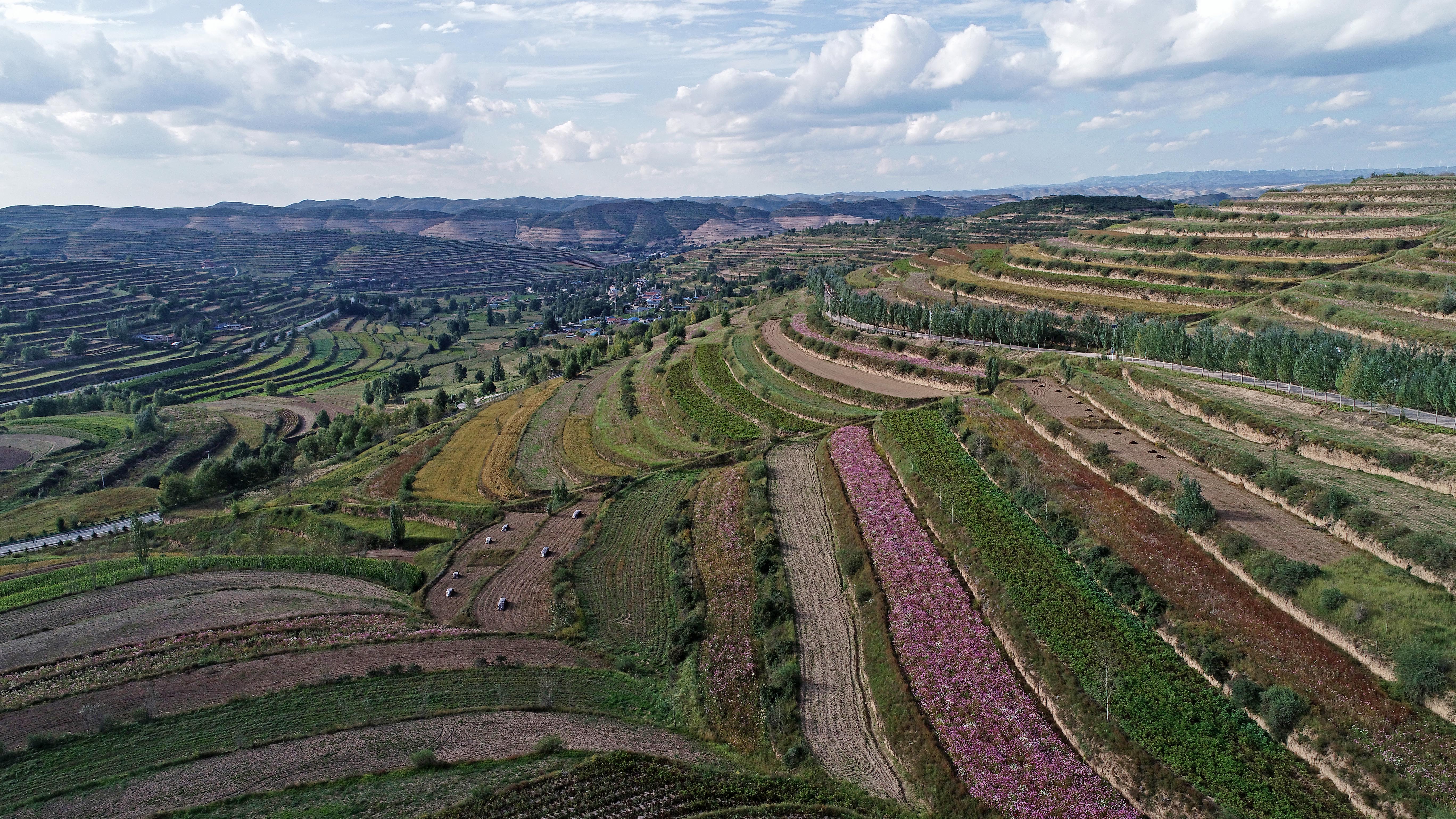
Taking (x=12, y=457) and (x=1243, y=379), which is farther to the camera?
(x=12, y=457)

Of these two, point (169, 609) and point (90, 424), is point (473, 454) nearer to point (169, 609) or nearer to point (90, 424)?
point (169, 609)

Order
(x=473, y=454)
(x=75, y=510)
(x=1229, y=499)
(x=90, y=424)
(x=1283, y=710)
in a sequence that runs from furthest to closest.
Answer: (x=90, y=424) < (x=75, y=510) < (x=473, y=454) < (x=1229, y=499) < (x=1283, y=710)

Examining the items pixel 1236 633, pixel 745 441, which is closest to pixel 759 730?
pixel 1236 633

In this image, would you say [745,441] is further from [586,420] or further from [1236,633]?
[1236,633]

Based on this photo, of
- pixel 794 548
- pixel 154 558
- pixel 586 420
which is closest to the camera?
pixel 794 548

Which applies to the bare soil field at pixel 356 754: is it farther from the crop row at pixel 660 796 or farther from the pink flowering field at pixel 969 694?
the pink flowering field at pixel 969 694

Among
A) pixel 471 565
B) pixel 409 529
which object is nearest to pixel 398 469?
pixel 409 529

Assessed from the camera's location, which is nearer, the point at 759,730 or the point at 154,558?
the point at 759,730

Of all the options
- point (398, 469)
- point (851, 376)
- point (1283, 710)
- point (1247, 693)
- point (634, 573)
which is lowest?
point (398, 469)
